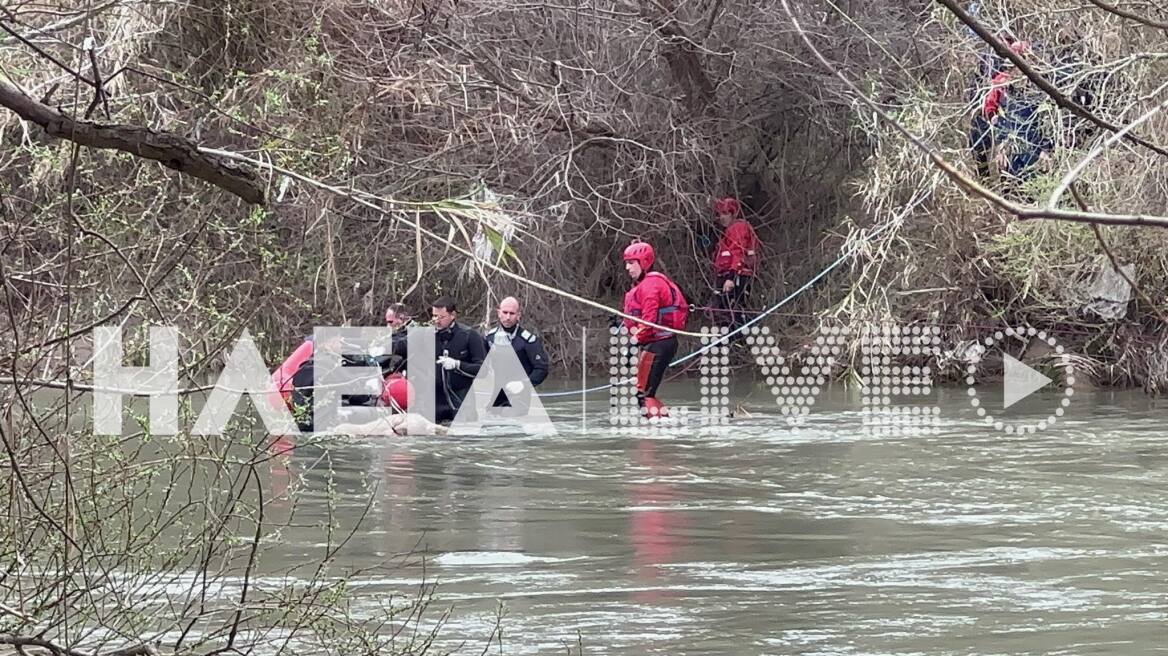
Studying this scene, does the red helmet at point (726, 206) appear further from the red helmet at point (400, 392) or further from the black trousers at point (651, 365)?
the red helmet at point (400, 392)

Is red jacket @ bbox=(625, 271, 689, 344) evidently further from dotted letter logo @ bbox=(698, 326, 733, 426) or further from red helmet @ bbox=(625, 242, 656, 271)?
dotted letter logo @ bbox=(698, 326, 733, 426)

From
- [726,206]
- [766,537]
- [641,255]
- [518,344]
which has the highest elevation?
[726,206]

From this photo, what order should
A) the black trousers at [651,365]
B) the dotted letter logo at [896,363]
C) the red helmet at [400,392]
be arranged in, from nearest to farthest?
the red helmet at [400,392], the black trousers at [651,365], the dotted letter logo at [896,363]

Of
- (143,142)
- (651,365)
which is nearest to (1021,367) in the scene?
(651,365)

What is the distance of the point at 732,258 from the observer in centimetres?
2050

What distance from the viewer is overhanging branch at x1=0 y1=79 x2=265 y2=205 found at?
4305mm

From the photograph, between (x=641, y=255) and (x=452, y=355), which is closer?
(x=452, y=355)

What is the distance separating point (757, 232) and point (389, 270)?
4.96m

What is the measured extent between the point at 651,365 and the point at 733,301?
14.8ft

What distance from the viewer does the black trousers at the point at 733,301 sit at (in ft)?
67.7

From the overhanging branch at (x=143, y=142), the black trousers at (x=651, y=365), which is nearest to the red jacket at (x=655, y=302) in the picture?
the black trousers at (x=651, y=365)

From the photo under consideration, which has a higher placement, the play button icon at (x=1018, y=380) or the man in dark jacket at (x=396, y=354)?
the man in dark jacket at (x=396, y=354)

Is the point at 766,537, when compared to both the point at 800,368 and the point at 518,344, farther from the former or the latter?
the point at 800,368

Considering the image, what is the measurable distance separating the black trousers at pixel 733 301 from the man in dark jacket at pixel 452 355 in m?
5.69
